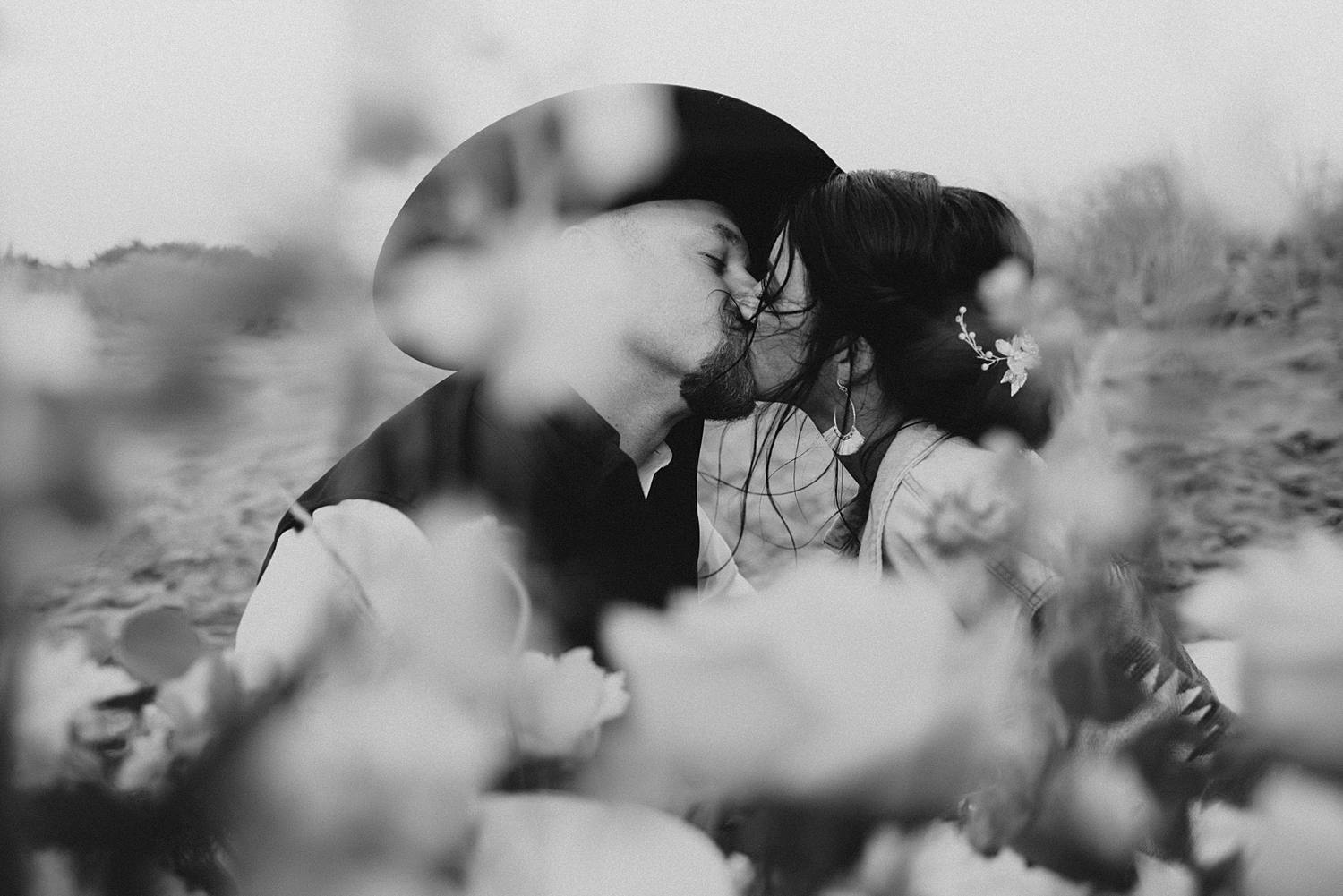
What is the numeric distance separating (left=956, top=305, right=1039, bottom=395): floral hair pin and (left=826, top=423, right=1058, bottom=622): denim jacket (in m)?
0.07

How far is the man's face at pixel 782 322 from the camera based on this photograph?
→ 110 cm

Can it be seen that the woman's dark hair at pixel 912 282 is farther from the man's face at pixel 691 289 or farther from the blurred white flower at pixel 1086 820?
the blurred white flower at pixel 1086 820

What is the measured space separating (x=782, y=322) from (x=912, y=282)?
0.13 metres

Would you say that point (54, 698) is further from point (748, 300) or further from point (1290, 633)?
point (1290, 633)

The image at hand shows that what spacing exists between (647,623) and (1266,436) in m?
0.61

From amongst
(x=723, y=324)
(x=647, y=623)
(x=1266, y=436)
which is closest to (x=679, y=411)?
(x=723, y=324)

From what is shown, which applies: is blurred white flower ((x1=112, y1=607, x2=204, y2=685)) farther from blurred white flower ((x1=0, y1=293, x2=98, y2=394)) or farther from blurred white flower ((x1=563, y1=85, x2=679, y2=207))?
blurred white flower ((x1=563, y1=85, x2=679, y2=207))

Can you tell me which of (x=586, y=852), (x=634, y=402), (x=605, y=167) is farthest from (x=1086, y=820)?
(x=605, y=167)

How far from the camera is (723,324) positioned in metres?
1.09

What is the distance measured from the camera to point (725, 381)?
1.10m

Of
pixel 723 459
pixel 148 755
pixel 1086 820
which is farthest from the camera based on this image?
pixel 723 459

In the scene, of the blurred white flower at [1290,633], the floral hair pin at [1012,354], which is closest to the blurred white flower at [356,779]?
the floral hair pin at [1012,354]

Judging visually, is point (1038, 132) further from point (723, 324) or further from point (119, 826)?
point (119, 826)

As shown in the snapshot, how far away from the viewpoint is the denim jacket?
3.53ft
